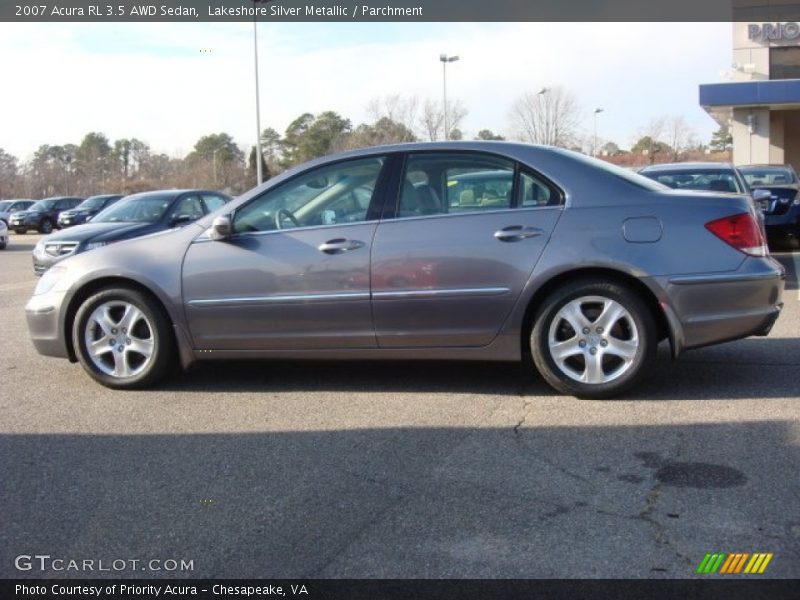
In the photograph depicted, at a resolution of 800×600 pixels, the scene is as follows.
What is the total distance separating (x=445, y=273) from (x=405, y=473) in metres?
1.57

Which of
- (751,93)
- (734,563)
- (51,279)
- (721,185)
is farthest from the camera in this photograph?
(751,93)

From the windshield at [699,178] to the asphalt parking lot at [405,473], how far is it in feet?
17.7

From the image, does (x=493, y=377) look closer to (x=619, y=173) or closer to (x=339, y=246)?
(x=339, y=246)

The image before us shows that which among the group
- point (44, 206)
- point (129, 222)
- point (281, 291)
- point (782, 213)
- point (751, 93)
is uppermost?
point (751, 93)

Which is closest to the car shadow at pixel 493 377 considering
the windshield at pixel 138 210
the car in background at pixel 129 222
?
the car in background at pixel 129 222

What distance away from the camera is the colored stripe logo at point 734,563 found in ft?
10.3

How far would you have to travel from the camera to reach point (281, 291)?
5621 mm

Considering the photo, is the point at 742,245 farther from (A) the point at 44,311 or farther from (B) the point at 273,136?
(B) the point at 273,136

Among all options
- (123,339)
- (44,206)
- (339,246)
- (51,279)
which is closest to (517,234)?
(339,246)

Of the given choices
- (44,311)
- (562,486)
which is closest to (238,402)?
(44,311)

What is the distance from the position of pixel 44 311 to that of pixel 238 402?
1.61m

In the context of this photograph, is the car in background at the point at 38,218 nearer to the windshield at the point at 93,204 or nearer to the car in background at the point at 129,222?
the windshield at the point at 93,204

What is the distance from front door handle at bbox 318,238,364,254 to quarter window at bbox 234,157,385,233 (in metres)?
0.21
